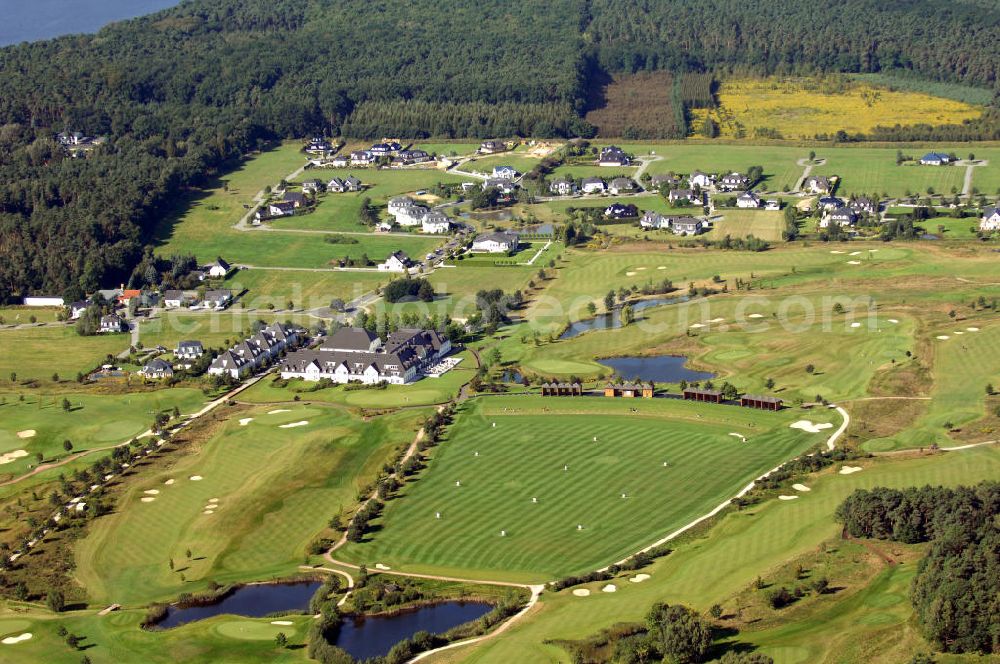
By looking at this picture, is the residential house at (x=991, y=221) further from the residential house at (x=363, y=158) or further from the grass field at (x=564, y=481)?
the residential house at (x=363, y=158)

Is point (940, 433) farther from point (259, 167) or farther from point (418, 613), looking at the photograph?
point (259, 167)

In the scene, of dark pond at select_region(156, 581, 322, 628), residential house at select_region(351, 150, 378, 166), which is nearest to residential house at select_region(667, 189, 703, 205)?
residential house at select_region(351, 150, 378, 166)

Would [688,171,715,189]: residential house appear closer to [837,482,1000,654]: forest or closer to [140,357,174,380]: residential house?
[140,357,174,380]: residential house

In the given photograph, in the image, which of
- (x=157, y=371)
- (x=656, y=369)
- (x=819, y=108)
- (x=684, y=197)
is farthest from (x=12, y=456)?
(x=819, y=108)

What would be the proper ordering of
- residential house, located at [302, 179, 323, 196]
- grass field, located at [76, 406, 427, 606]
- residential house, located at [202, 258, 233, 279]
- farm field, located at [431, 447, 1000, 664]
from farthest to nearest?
residential house, located at [302, 179, 323, 196] < residential house, located at [202, 258, 233, 279] < grass field, located at [76, 406, 427, 606] < farm field, located at [431, 447, 1000, 664]

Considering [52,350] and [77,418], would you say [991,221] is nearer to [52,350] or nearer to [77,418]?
[77,418]

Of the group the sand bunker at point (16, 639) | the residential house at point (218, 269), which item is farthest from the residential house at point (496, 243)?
the sand bunker at point (16, 639)
